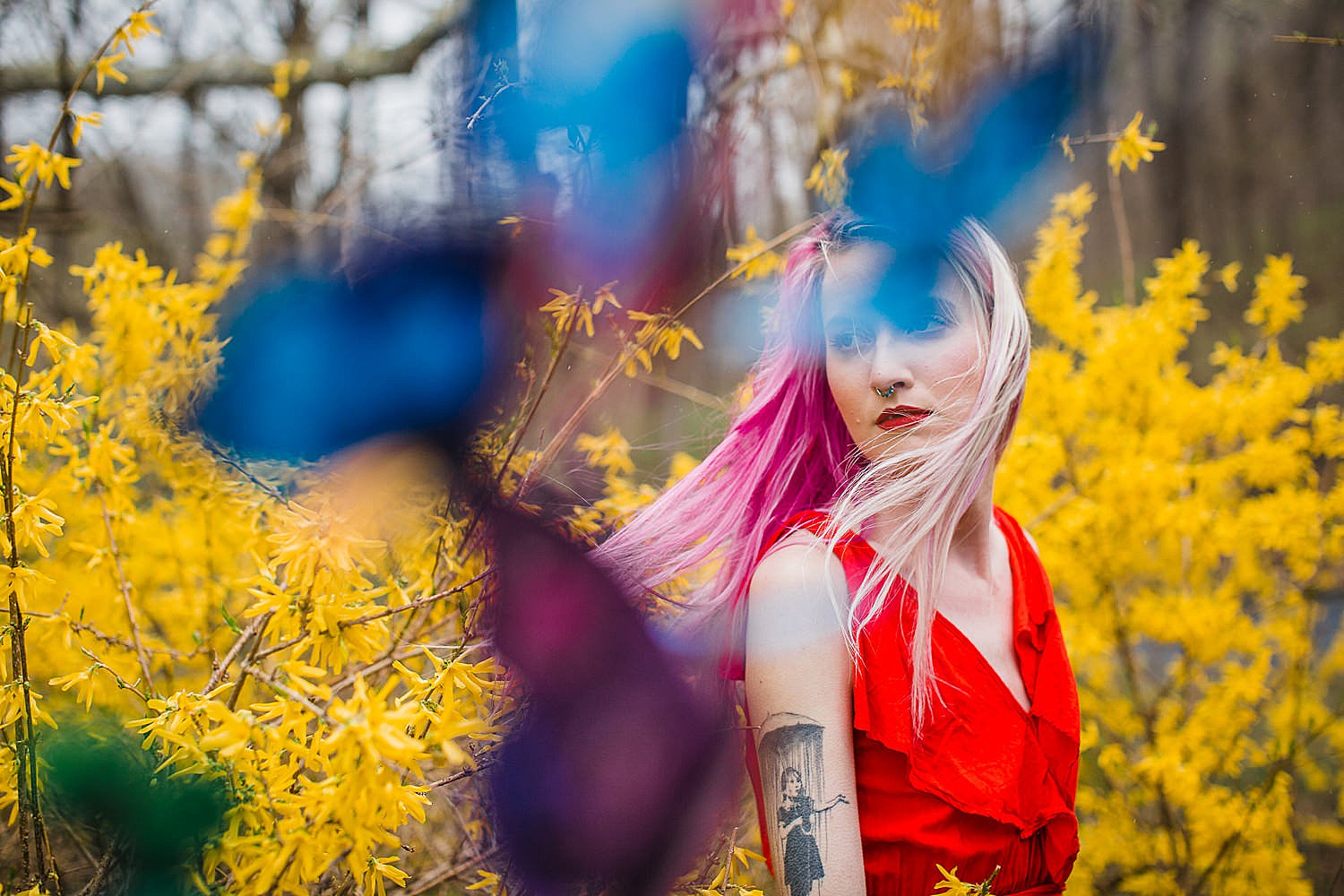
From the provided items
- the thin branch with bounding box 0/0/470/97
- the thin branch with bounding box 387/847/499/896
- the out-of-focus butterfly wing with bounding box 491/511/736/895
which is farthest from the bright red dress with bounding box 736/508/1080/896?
the thin branch with bounding box 0/0/470/97

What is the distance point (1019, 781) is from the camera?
1.15m

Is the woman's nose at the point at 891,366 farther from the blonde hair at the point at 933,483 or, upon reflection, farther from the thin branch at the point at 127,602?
the thin branch at the point at 127,602

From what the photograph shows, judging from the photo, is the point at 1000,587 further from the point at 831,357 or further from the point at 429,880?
the point at 429,880

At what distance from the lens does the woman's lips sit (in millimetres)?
1164

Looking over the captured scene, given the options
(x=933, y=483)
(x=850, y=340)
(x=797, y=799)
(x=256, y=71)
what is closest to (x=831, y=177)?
(x=850, y=340)

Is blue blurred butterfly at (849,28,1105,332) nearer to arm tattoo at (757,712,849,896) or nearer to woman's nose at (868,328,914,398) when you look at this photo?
woman's nose at (868,328,914,398)

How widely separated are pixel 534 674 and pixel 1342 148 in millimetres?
5616

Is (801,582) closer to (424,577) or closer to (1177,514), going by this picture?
(424,577)

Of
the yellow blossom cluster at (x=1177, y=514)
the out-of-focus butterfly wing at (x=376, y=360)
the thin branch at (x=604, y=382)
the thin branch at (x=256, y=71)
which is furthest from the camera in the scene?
the thin branch at (x=256, y=71)

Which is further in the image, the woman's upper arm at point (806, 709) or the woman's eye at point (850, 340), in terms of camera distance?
the woman's eye at point (850, 340)

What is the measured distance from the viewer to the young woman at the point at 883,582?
108 centimetres

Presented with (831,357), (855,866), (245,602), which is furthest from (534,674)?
(245,602)

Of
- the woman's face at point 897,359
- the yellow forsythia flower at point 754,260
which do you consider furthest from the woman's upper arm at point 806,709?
the yellow forsythia flower at point 754,260

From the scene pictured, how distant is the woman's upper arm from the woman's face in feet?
0.73
